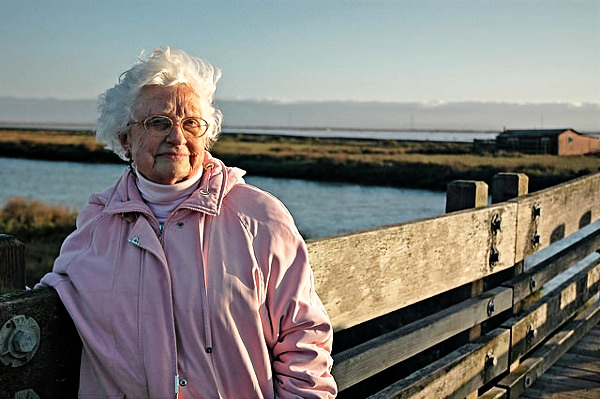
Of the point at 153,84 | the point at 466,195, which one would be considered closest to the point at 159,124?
the point at 153,84

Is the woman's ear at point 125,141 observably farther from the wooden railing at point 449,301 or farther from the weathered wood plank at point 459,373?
the weathered wood plank at point 459,373

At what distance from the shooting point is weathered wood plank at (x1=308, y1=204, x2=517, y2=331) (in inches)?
102

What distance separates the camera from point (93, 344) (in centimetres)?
185

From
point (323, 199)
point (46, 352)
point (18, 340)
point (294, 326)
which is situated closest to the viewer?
point (18, 340)

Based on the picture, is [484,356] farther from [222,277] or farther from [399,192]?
[399,192]

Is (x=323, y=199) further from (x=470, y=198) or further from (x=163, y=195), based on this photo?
(x=163, y=195)

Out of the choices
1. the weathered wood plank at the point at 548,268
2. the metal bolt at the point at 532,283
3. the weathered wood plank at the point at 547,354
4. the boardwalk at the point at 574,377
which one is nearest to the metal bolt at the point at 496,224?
the weathered wood plank at the point at 548,268

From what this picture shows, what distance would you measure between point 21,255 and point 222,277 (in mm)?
578

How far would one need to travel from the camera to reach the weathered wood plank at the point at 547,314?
4.25m

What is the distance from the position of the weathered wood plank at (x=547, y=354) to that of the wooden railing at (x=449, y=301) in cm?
1

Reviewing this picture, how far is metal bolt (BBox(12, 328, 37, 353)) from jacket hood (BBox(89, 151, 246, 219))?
0.45m

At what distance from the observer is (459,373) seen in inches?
134

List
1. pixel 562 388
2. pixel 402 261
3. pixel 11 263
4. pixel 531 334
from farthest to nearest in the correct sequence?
pixel 531 334
pixel 562 388
pixel 402 261
pixel 11 263

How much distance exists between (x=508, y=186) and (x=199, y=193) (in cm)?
302
